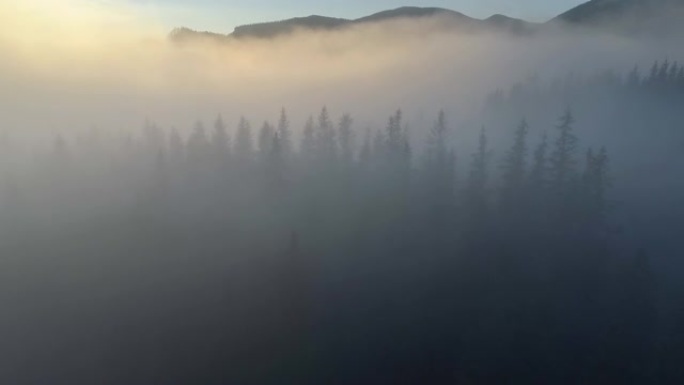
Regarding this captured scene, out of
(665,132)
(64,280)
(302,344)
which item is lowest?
(302,344)

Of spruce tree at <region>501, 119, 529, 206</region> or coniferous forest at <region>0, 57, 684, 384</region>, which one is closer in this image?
coniferous forest at <region>0, 57, 684, 384</region>

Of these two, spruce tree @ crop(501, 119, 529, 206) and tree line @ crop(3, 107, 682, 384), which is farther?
spruce tree @ crop(501, 119, 529, 206)

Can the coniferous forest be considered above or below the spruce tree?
below

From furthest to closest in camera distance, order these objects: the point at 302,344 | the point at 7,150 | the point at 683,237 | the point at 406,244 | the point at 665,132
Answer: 1. the point at 665,132
2. the point at 7,150
3. the point at 683,237
4. the point at 406,244
5. the point at 302,344

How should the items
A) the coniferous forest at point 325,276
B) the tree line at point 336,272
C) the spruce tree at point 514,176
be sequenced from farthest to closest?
the spruce tree at point 514,176, the tree line at point 336,272, the coniferous forest at point 325,276

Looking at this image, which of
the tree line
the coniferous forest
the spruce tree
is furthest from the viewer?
the spruce tree

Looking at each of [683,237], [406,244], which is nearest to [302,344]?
[406,244]

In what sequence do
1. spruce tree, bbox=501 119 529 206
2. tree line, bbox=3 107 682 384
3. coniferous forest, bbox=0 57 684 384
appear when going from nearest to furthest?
coniferous forest, bbox=0 57 684 384, tree line, bbox=3 107 682 384, spruce tree, bbox=501 119 529 206

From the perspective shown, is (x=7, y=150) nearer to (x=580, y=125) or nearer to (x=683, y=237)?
(x=683, y=237)
